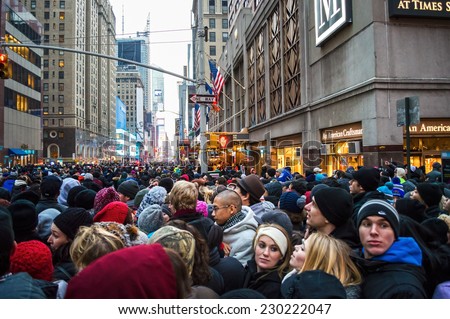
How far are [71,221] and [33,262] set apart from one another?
53.8 inches

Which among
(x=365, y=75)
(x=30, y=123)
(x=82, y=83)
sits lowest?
(x=365, y=75)

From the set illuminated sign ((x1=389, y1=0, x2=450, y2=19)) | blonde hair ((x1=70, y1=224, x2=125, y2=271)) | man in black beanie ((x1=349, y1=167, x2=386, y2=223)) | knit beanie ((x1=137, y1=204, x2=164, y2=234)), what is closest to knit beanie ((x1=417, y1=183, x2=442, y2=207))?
man in black beanie ((x1=349, y1=167, x2=386, y2=223))

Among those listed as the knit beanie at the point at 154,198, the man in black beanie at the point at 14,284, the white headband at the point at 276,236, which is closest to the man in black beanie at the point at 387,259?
the white headband at the point at 276,236

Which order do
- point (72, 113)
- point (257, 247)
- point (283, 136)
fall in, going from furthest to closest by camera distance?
point (72, 113) → point (283, 136) → point (257, 247)

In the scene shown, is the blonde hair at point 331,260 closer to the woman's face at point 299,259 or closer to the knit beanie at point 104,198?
the woman's face at point 299,259

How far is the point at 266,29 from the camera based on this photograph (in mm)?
36781

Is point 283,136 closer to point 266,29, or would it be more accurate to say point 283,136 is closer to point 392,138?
point 266,29

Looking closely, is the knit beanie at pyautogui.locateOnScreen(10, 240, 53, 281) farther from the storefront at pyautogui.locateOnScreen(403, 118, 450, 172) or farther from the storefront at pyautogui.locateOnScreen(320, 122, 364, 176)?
the storefront at pyautogui.locateOnScreen(403, 118, 450, 172)

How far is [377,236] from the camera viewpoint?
126 inches

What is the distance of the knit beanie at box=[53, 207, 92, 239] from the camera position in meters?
4.35

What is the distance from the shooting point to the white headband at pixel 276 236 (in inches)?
143

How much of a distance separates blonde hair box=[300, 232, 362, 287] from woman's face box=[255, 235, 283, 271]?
2.39 ft
